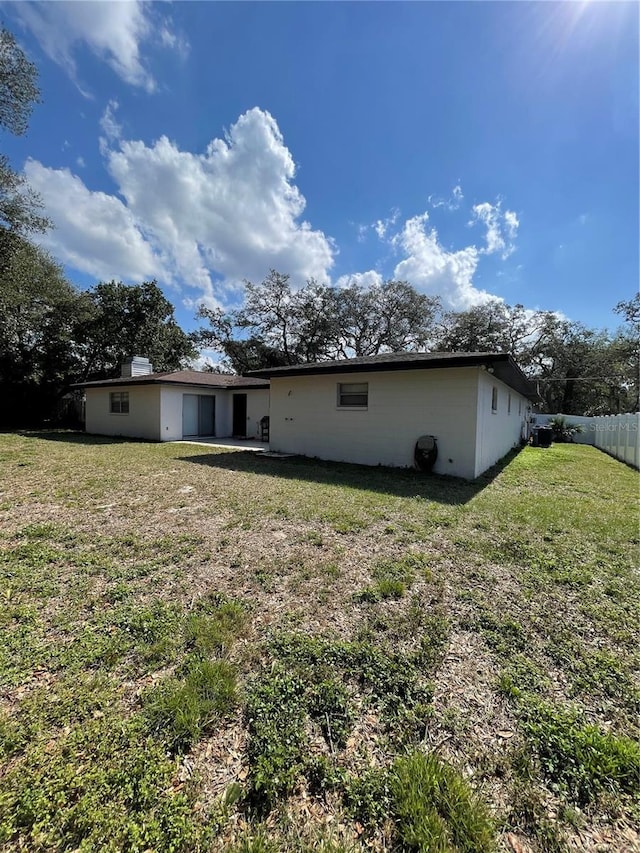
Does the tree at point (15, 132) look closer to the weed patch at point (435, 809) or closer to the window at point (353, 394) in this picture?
the window at point (353, 394)

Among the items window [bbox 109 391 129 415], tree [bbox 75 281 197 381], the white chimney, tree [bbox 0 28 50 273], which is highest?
tree [bbox 0 28 50 273]

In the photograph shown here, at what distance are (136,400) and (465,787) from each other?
16379 millimetres

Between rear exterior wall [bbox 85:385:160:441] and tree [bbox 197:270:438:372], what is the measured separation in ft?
46.9

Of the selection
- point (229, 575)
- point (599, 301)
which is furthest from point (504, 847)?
point (599, 301)

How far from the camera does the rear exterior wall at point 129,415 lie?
14502 mm

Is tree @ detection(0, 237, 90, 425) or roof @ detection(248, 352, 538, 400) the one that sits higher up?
tree @ detection(0, 237, 90, 425)

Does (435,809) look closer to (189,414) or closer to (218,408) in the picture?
(189,414)

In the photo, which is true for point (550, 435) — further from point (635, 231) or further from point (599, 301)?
point (599, 301)

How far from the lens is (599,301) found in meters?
24.5

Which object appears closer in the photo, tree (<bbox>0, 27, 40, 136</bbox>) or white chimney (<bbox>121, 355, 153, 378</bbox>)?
tree (<bbox>0, 27, 40, 136</bbox>)

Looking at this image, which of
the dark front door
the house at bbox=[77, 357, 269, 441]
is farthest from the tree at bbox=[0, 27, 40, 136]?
the dark front door

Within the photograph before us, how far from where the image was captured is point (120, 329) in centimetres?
2252

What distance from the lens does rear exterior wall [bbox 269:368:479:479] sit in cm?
791

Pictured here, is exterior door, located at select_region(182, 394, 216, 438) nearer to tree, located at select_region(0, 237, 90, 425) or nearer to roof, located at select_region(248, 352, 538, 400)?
roof, located at select_region(248, 352, 538, 400)
